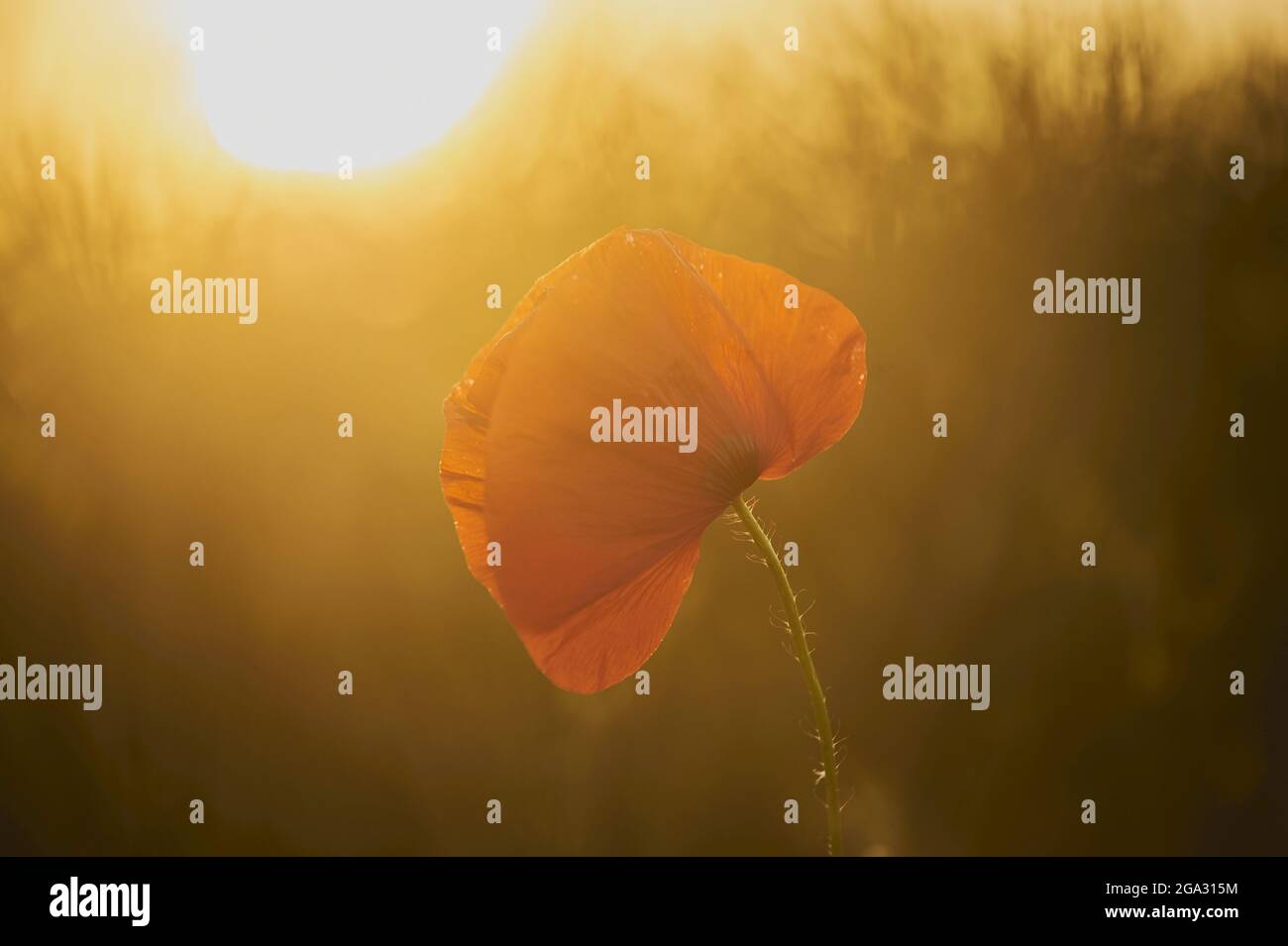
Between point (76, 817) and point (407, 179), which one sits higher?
point (407, 179)

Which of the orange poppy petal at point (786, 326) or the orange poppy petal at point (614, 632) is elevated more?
the orange poppy petal at point (786, 326)

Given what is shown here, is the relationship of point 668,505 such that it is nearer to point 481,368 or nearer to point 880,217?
point 481,368

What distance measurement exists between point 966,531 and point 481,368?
56cm

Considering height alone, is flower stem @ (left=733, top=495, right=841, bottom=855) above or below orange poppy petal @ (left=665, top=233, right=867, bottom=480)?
below

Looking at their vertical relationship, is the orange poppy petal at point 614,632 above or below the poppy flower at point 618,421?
below

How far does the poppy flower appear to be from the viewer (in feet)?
1.04

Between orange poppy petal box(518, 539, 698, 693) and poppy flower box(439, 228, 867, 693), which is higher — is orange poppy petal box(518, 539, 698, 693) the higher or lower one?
the lower one

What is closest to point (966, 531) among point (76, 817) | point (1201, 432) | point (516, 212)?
point (1201, 432)

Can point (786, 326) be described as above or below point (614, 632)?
above

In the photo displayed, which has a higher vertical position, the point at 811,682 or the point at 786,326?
the point at 786,326

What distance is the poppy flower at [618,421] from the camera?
318 mm

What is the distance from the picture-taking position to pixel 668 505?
0.33 m

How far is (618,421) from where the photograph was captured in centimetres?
32

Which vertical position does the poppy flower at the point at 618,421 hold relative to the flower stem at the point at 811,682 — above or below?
above
